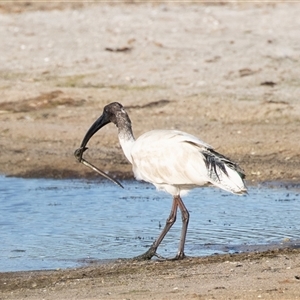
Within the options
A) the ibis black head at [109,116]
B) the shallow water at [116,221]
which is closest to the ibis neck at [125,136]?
the ibis black head at [109,116]

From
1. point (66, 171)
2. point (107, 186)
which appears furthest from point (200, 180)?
point (66, 171)

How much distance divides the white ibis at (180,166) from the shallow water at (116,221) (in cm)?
50

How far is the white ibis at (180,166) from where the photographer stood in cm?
794

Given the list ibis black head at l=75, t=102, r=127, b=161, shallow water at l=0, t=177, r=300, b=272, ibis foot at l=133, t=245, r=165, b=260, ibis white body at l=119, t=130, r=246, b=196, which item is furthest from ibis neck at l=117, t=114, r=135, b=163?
ibis foot at l=133, t=245, r=165, b=260

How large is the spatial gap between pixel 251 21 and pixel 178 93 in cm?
644

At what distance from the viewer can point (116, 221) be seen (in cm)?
948

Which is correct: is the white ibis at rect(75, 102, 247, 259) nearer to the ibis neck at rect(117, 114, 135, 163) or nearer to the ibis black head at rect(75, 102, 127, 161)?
the ibis neck at rect(117, 114, 135, 163)

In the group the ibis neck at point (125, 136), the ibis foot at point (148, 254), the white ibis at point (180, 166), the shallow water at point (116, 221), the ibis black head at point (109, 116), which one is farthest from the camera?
the ibis black head at point (109, 116)

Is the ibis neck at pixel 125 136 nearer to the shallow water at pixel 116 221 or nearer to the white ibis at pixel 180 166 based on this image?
the white ibis at pixel 180 166

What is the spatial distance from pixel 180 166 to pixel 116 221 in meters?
1.55

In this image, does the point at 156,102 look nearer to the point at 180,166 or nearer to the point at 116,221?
the point at 116,221

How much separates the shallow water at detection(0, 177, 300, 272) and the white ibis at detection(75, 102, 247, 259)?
19.7 inches

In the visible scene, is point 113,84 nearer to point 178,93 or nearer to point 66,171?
point 178,93

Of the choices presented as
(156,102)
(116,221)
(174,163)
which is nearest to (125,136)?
(174,163)
